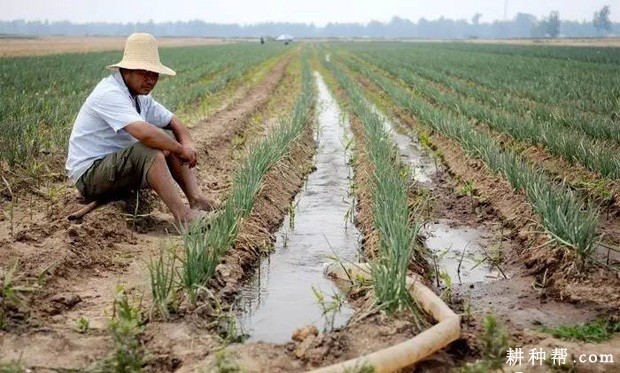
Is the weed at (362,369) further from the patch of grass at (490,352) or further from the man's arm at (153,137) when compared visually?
the man's arm at (153,137)

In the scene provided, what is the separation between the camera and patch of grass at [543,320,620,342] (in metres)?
2.87

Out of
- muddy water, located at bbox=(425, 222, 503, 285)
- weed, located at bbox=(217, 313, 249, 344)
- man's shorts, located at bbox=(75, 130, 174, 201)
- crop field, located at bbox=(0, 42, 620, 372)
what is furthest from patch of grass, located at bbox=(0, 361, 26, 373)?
muddy water, located at bbox=(425, 222, 503, 285)

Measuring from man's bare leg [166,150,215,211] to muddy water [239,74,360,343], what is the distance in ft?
1.91

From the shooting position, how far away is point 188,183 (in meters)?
4.44

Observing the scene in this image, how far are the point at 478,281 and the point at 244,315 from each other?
1.43m

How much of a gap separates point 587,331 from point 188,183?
266 centimetres

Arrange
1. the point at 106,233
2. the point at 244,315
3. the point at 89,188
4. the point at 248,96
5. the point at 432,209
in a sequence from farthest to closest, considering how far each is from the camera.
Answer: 1. the point at 248,96
2. the point at 432,209
3. the point at 89,188
4. the point at 106,233
5. the point at 244,315

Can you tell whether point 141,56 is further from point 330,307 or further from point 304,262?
point 330,307

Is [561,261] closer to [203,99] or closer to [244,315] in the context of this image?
[244,315]

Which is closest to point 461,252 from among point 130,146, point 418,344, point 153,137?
point 418,344

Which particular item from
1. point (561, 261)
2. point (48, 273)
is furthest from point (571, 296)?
point (48, 273)

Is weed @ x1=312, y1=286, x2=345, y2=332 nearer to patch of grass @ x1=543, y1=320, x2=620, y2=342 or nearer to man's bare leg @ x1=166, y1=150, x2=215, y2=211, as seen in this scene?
patch of grass @ x1=543, y1=320, x2=620, y2=342

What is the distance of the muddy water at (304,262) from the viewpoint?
3.24m

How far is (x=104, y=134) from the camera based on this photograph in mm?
4363
